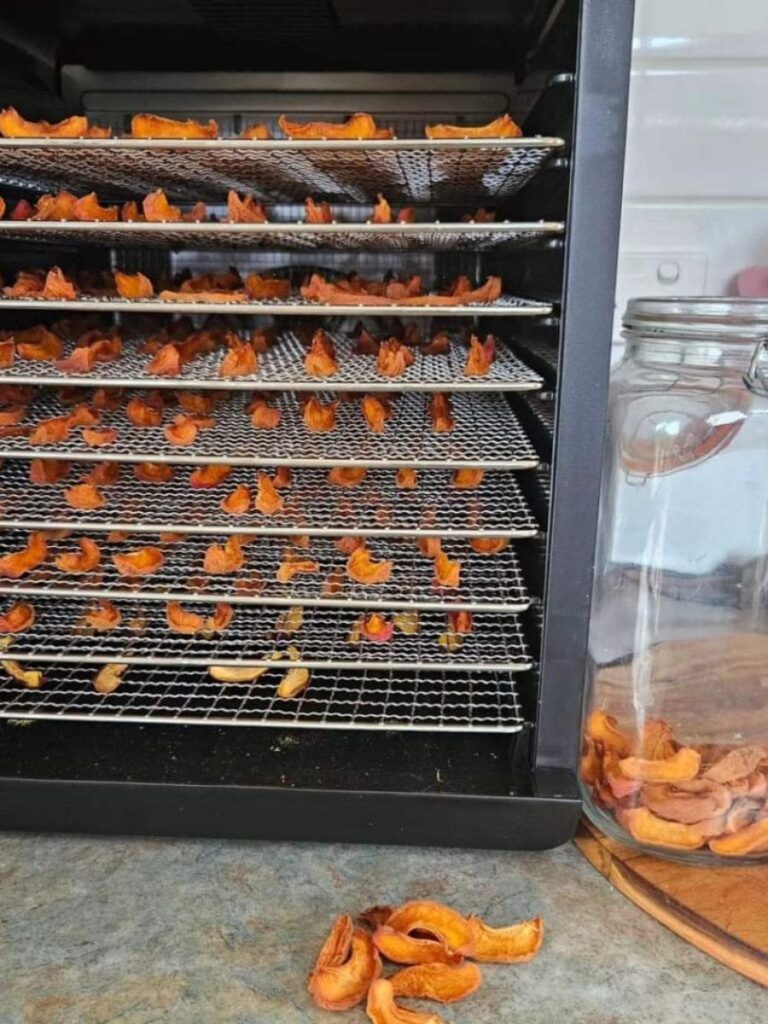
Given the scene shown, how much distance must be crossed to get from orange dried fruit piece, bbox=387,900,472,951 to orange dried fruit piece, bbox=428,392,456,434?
50 cm

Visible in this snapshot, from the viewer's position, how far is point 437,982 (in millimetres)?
659

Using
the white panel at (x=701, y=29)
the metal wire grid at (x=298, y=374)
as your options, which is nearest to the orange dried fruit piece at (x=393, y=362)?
the metal wire grid at (x=298, y=374)

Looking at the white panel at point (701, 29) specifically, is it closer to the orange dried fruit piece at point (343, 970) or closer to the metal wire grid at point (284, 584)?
the metal wire grid at point (284, 584)

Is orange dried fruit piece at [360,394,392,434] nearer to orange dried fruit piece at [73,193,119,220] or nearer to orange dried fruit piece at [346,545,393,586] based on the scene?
orange dried fruit piece at [346,545,393,586]

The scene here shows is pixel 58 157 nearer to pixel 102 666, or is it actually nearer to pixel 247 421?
pixel 247 421

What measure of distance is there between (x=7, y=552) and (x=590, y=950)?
30.2 inches

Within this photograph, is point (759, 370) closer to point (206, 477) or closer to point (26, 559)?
point (206, 477)

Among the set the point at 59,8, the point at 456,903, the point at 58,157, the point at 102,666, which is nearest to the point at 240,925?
the point at 456,903

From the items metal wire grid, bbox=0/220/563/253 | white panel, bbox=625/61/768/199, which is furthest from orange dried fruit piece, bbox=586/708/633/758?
white panel, bbox=625/61/768/199

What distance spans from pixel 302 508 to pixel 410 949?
1.51 ft

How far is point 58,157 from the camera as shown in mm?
830

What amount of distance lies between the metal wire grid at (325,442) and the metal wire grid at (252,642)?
0.19 meters

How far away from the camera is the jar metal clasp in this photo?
0.77m

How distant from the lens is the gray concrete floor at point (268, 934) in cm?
65
